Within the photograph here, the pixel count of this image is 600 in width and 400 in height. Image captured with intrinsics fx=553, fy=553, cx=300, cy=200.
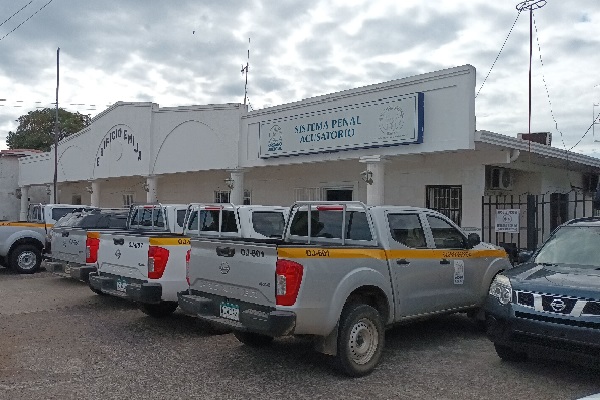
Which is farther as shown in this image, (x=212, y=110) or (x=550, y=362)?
(x=212, y=110)

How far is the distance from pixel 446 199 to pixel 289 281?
9.04 meters

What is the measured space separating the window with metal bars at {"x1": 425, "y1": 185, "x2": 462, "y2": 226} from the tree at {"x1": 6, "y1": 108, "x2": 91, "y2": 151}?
138 ft

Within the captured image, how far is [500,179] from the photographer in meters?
13.7

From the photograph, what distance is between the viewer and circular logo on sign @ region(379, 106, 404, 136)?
11.9 meters

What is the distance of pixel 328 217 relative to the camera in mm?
6871

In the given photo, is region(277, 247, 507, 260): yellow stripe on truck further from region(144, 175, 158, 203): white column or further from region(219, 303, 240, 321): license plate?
region(144, 175, 158, 203): white column

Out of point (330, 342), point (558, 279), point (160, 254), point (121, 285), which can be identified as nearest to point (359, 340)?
point (330, 342)

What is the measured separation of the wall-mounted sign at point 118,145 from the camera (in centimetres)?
2105

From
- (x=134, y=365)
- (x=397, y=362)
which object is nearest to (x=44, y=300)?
(x=134, y=365)

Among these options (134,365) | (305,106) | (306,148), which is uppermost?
(305,106)

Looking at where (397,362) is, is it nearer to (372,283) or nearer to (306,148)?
(372,283)

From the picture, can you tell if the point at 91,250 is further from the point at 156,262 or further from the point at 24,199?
the point at 24,199

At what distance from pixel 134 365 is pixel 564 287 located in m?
4.55

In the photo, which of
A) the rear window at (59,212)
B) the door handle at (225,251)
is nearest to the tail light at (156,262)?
the door handle at (225,251)
